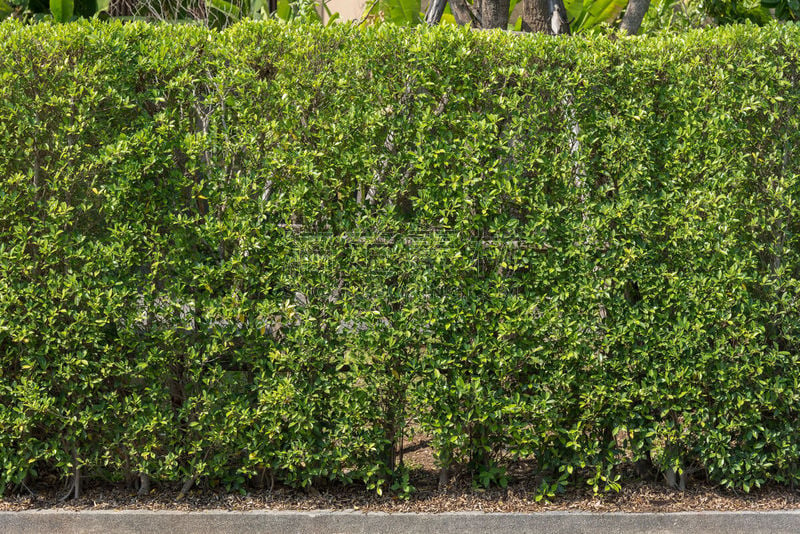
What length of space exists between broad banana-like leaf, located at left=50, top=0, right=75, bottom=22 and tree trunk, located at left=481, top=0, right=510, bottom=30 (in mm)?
7871

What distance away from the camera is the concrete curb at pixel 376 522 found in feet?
15.2

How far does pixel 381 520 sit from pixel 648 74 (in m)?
3.11

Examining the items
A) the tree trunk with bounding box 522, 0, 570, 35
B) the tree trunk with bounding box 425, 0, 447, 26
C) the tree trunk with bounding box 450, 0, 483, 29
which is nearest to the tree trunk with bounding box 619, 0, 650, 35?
the tree trunk with bounding box 522, 0, 570, 35

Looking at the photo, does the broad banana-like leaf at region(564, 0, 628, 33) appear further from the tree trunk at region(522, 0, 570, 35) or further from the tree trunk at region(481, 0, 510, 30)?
the tree trunk at region(481, 0, 510, 30)

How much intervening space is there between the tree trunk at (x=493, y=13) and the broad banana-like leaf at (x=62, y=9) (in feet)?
25.8

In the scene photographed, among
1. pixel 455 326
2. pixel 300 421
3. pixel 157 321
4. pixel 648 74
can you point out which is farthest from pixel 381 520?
pixel 648 74

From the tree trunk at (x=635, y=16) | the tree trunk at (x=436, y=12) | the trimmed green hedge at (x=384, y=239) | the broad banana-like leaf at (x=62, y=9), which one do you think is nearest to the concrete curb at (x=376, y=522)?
the trimmed green hedge at (x=384, y=239)

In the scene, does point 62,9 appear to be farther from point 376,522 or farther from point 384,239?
point 376,522

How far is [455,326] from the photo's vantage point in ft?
15.2

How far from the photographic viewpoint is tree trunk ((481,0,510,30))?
8.19m

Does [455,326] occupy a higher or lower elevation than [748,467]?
higher

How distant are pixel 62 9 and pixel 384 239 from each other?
34.7 feet

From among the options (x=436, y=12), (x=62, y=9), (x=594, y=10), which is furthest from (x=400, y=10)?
(x=62, y=9)

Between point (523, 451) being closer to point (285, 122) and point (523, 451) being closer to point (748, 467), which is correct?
point (748, 467)
